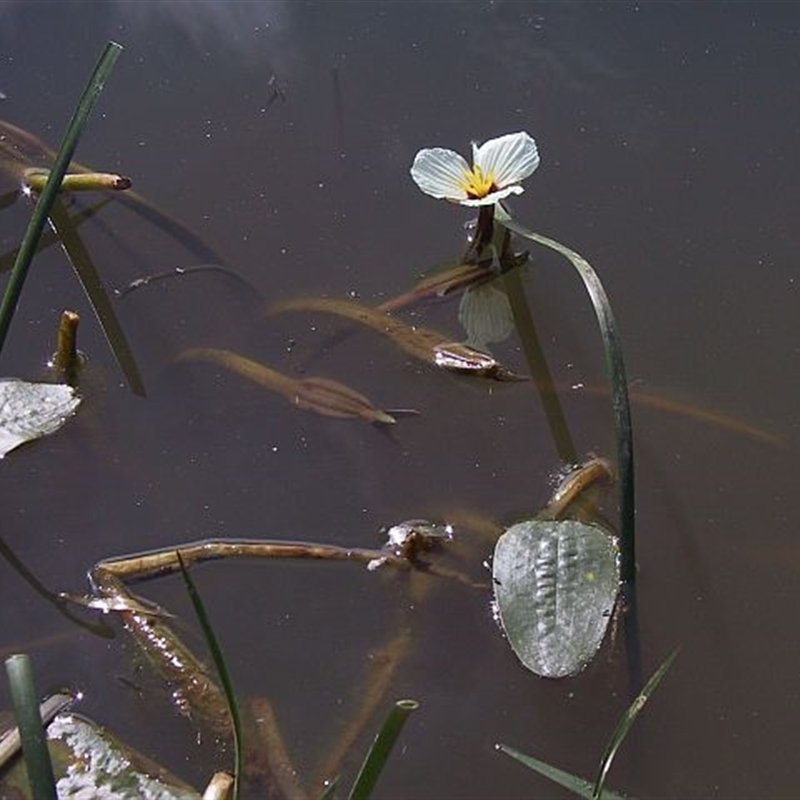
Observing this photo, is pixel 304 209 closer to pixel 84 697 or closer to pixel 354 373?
pixel 354 373

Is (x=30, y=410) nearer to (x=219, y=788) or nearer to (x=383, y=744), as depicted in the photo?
(x=219, y=788)

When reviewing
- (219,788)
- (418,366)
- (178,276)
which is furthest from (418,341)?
(219,788)

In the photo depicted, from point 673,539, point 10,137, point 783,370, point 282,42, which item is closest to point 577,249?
point 783,370

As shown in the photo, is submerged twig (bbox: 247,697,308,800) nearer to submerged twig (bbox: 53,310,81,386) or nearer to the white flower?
submerged twig (bbox: 53,310,81,386)

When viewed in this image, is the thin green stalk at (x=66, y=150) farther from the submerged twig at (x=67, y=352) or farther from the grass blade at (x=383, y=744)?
the grass blade at (x=383, y=744)

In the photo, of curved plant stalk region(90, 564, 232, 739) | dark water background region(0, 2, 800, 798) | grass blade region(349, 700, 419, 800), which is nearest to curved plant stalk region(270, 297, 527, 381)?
dark water background region(0, 2, 800, 798)

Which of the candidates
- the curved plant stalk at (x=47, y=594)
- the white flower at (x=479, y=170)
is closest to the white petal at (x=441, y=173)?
the white flower at (x=479, y=170)
